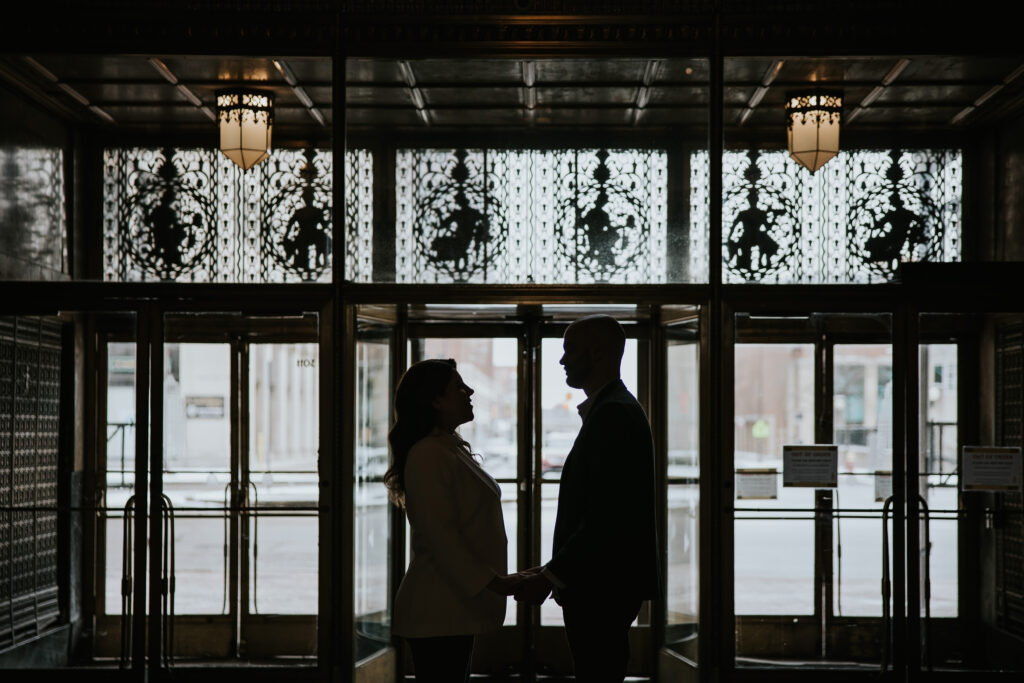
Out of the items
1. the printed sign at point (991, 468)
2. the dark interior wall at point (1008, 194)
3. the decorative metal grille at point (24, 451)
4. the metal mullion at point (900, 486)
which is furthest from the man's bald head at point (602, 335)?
the decorative metal grille at point (24, 451)

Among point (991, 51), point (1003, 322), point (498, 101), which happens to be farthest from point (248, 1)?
point (1003, 322)

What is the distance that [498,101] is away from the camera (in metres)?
5.27

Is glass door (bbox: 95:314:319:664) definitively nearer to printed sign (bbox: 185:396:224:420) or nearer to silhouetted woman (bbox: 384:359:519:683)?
printed sign (bbox: 185:396:224:420)

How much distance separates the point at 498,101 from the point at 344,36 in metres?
0.86

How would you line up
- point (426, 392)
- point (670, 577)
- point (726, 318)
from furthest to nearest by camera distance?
point (670, 577) → point (726, 318) → point (426, 392)

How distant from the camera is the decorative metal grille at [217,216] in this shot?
17.1 ft

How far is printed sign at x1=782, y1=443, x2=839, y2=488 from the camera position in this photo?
5152 mm

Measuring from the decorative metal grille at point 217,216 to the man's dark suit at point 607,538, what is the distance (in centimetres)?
243

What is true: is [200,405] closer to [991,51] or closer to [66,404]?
[66,404]

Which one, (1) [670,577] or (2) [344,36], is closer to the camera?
(2) [344,36]

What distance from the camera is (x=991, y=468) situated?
201 inches

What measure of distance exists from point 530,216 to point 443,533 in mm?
2374

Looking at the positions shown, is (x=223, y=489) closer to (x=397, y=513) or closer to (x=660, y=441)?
(x=397, y=513)

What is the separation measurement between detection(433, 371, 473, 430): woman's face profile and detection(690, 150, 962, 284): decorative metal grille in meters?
2.17
